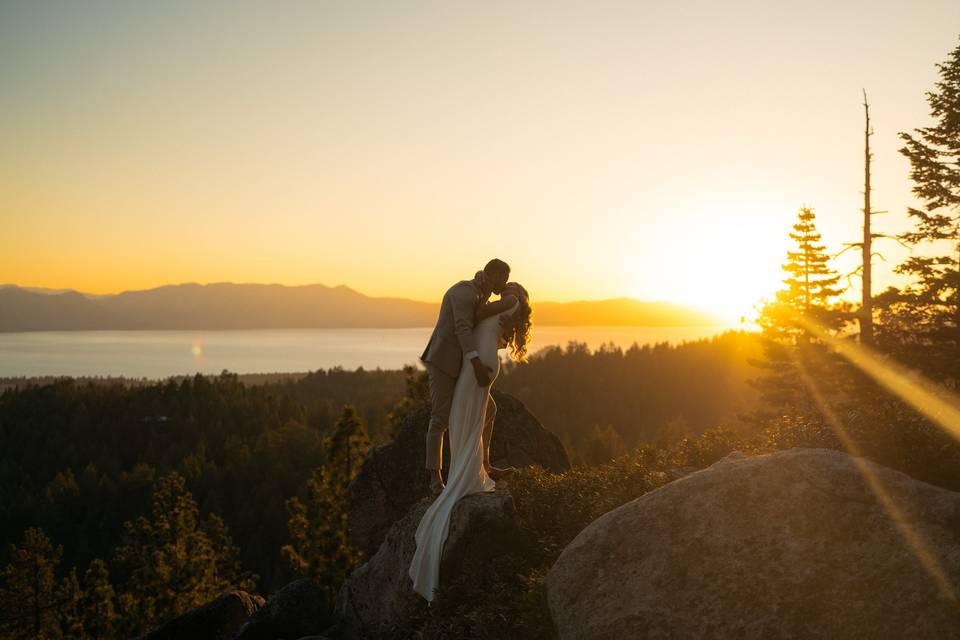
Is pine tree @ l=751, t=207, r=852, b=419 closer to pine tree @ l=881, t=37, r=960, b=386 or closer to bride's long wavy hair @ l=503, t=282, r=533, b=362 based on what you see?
pine tree @ l=881, t=37, r=960, b=386

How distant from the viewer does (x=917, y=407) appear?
29.2ft

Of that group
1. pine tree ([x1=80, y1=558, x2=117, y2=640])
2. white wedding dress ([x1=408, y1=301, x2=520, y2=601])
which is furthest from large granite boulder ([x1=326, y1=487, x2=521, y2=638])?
pine tree ([x1=80, y1=558, x2=117, y2=640])

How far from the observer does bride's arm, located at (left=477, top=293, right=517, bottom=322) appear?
905cm

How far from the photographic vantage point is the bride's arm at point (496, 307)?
9055 mm

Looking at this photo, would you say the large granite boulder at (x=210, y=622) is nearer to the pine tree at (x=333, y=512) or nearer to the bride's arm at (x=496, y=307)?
the bride's arm at (x=496, y=307)

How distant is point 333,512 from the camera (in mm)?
39625

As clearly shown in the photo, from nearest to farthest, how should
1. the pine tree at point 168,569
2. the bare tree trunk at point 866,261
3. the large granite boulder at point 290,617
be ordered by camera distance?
1. the large granite boulder at point 290,617
2. the bare tree trunk at point 866,261
3. the pine tree at point 168,569

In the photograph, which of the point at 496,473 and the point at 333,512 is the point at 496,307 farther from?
the point at 333,512

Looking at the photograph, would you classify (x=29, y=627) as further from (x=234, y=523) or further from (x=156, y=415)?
(x=156, y=415)

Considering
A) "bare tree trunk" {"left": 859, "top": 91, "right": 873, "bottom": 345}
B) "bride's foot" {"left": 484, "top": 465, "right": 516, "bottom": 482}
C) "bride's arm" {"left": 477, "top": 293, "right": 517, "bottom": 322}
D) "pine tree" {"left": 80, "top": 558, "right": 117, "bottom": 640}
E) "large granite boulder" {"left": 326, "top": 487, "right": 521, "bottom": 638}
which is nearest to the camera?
"large granite boulder" {"left": 326, "top": 487, "right": 521, "bottom": 638}

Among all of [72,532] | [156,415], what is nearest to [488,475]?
[72,532]

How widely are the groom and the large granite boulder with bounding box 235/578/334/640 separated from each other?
455cm

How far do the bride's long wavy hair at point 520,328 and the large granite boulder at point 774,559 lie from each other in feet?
10.2

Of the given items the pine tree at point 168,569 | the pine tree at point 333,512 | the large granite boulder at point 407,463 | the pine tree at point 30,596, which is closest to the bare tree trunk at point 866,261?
the large granite boulder at point 407,463
